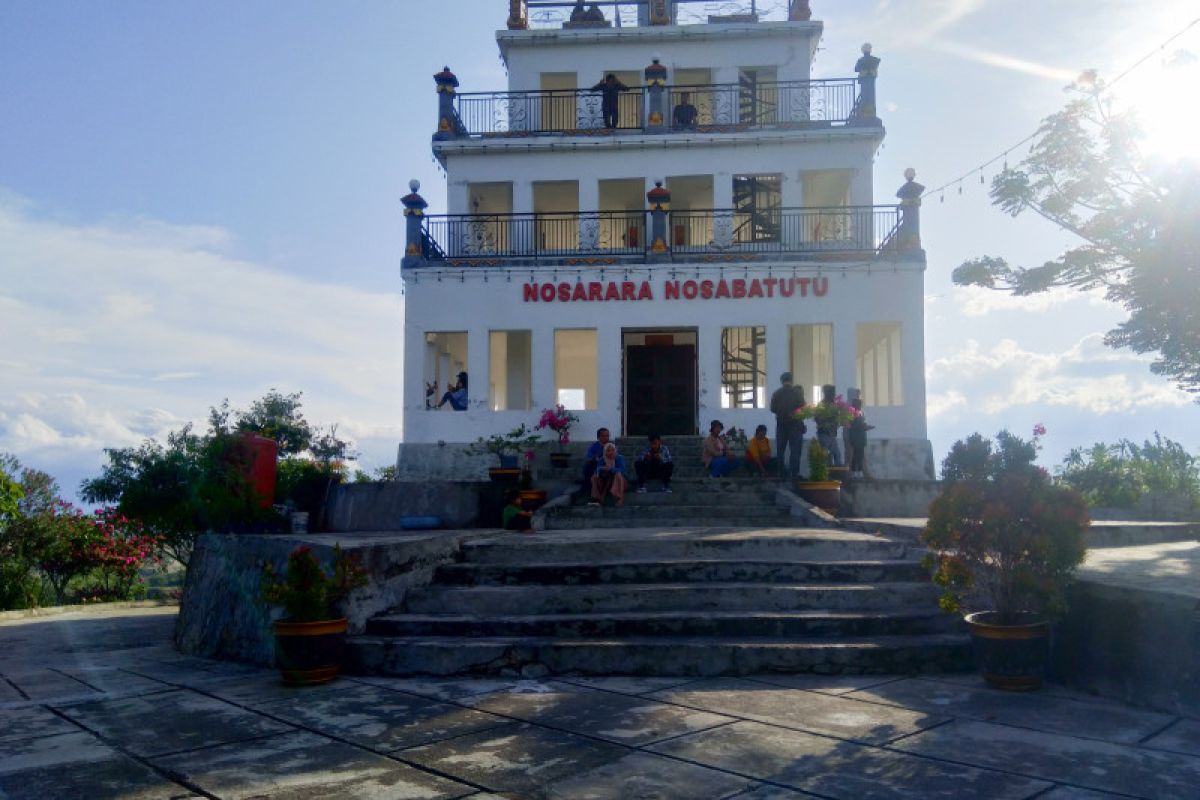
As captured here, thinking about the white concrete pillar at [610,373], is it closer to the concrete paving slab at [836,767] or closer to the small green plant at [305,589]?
the small green plant at [305,589]

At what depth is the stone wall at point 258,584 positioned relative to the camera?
7.18m

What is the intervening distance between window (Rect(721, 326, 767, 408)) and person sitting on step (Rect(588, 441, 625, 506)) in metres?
10.3

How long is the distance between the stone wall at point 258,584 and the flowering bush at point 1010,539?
4.02 metres

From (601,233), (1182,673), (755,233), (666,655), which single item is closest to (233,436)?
(666,655)

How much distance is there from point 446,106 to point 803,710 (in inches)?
717

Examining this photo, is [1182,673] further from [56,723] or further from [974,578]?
[56,723]

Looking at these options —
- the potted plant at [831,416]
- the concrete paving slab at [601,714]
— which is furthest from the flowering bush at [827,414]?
the concrete paving slab at [601,714]

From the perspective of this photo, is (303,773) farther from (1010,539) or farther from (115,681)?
(1010,539)

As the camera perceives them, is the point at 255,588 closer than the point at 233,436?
Yes

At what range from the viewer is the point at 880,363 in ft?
76.7

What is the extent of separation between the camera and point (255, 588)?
25.2 feet

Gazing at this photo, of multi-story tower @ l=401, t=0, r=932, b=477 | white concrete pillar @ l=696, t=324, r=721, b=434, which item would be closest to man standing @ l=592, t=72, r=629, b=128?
multi-story tower @ l=401, t=0, r=932, b=477

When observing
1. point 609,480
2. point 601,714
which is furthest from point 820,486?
point 601,714

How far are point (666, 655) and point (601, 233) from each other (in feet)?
50.0
